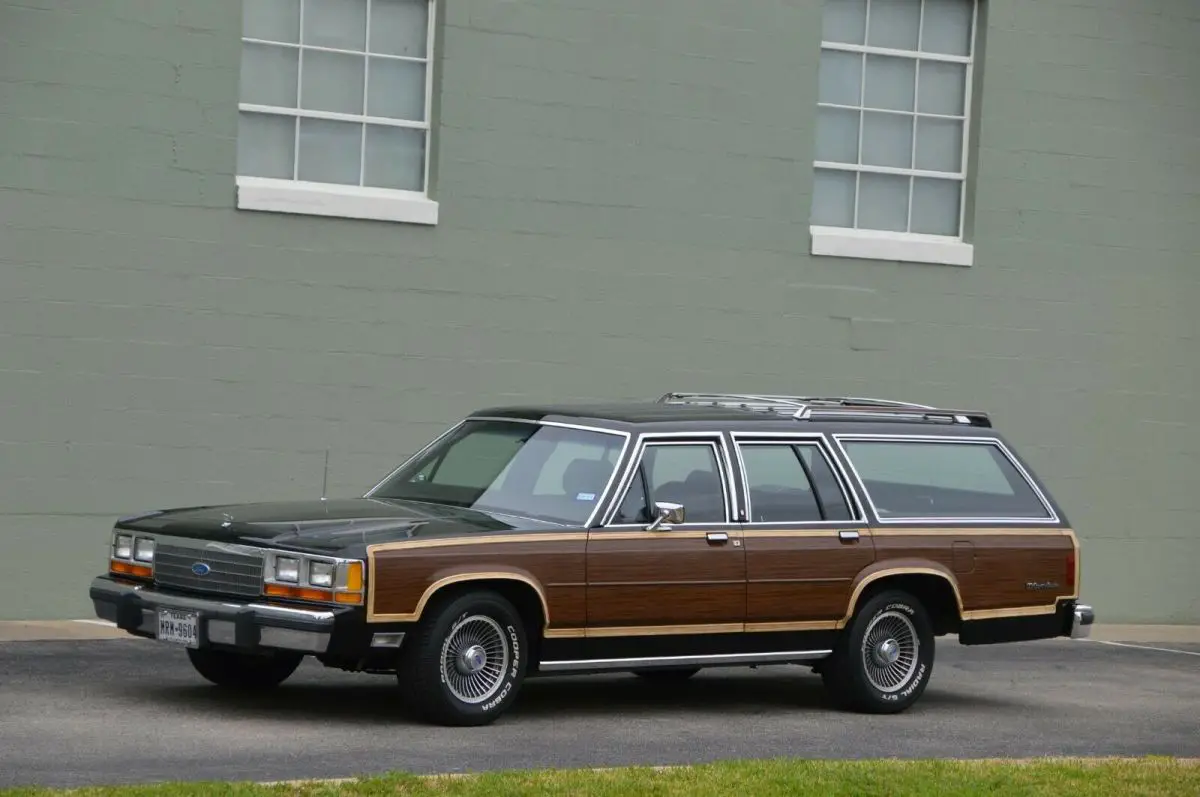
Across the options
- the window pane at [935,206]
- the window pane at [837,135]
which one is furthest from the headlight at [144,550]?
the window pane at [935,206]

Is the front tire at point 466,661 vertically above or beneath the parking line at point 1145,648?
above

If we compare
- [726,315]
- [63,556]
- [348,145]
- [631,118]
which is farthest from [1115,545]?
[63,556]

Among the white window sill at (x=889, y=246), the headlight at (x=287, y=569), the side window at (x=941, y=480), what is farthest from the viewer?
the white window sill at (x=889, y=246)

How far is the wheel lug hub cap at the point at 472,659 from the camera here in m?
9.70

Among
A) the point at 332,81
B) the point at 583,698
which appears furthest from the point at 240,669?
the point at 332,81

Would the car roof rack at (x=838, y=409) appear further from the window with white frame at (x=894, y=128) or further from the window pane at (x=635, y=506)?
the window with white frame at (x=894, y=128)

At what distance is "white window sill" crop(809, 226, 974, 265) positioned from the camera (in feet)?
53.0

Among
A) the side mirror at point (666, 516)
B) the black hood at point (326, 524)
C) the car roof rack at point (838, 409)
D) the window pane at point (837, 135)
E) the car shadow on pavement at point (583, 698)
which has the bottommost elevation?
the car shadow on pavement at point (583, 698)

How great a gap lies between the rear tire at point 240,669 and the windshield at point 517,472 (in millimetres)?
1120

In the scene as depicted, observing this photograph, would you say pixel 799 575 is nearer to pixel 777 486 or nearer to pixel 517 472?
pixel 777 486

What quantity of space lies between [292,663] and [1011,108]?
892 centimetres

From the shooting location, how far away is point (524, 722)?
10.1 m

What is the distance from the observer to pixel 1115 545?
17.2 m

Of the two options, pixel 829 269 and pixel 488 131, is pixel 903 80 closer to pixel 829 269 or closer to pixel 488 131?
pixel 829 269
